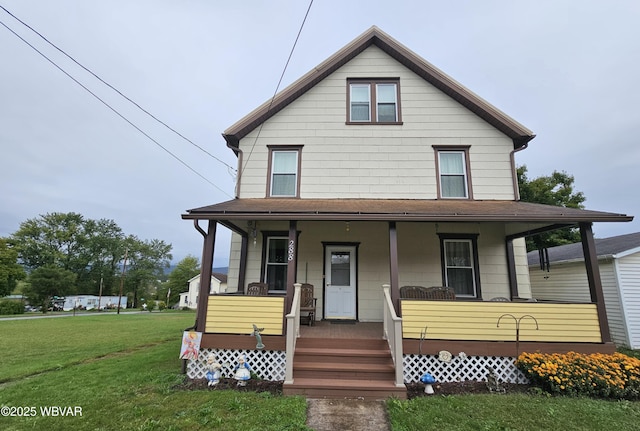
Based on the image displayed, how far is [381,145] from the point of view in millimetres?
8586

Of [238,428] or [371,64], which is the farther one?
[371,64]

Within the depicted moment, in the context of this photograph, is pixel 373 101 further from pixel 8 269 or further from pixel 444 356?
pixel 8 269

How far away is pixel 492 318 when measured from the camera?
5785mm

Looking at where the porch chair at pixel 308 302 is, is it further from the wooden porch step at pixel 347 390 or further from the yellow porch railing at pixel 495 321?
the yellow porch railing at pixel 495 321

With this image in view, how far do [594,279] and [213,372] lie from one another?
7.82 metres

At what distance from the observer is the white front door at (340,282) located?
782 cm

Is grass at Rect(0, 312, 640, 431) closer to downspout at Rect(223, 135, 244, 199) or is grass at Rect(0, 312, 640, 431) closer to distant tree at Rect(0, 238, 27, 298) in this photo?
downspout at Rect(223, 135, 244, 199)

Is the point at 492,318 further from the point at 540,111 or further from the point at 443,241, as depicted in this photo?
the point at 540,111

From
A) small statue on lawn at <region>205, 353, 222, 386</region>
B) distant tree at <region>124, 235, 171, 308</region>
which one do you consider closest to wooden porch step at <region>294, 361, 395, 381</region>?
small statue on lawn at <region>205, 353, 222, 386</region>

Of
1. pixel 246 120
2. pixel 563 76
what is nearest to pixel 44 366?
pixel 246 120

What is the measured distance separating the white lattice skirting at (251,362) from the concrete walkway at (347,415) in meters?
1.21

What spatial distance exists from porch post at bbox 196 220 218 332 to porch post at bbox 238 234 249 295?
5.27 ft

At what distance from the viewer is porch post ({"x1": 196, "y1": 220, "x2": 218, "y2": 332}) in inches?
238

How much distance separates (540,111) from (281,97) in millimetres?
22686
